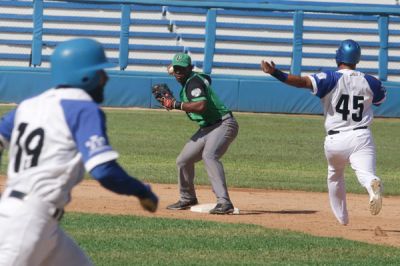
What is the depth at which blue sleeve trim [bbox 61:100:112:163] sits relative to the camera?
5547 mm

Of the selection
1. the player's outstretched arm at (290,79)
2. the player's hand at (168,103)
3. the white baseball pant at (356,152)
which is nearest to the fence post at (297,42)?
the player's hand at (168,103)

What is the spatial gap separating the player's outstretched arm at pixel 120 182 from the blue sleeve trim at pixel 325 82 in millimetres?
5188

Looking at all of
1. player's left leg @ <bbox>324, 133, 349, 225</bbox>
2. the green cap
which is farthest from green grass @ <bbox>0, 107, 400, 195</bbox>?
player's left leg @ <bbox>324, 133, 349, 225</bbox>

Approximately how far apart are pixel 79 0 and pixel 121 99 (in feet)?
9.42

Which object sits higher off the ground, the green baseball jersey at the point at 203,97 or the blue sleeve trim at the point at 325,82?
the blue sleeve trim at the point at 325,82

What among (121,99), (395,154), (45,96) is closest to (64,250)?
(45,96)

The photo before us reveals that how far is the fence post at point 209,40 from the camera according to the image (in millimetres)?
26000

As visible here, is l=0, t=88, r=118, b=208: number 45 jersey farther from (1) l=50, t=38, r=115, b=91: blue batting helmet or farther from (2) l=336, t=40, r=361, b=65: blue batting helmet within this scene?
(2) l=336, t=40, r=361, b=65: blue batting helmet

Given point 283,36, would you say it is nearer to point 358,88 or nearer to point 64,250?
point 358,88

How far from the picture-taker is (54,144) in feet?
18.7

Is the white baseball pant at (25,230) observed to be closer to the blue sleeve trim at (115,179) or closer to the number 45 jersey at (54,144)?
the number 45 jersey at (54,144)

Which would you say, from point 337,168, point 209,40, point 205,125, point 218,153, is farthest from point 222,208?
point 209,40

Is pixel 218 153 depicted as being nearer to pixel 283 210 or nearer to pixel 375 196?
pixel 283 210

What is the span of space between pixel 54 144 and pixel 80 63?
17.9 inches
